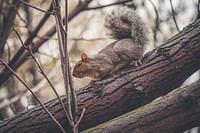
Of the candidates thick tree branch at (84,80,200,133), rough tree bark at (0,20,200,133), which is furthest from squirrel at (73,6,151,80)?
thick tree branch at (84,80,200,133)

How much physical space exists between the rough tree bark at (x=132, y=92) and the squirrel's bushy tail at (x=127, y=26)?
2.82ft

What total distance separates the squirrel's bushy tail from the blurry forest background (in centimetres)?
17

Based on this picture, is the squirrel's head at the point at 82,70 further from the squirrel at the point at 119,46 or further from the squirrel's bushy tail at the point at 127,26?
the squirrel's bushy tail at the point at 127,26

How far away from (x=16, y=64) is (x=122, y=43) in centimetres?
134

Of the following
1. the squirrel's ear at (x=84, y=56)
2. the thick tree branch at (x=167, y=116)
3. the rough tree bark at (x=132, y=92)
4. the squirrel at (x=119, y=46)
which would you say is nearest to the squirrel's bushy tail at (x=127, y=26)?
the squirrel at (x=119, y=46)

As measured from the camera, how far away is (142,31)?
343 centimetres

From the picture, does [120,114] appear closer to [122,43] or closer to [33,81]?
[122,43]

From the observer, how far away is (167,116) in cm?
223

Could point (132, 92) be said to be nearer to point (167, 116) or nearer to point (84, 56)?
point (167, 116)

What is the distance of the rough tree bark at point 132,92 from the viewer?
252 cm

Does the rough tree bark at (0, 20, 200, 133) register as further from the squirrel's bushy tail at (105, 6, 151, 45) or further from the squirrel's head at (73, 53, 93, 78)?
the squirrel's head at (73, 53, 93, 78)

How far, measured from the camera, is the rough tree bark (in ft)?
8.25

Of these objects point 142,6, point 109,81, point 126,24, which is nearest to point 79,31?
point 142,6

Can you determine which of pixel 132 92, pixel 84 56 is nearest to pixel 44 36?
pixel 84 56
